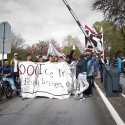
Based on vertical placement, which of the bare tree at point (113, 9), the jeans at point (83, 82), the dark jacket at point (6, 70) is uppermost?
the bare tree at point (113, 9)

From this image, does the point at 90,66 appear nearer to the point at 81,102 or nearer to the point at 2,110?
the point at 81,102

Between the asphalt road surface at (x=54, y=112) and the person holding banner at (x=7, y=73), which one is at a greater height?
the person holding banner at (x=7, y=73)

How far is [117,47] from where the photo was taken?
92.9m

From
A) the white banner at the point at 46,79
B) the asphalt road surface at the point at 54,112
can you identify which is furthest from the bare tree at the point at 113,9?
the asphalt road surface at the point at 54,112

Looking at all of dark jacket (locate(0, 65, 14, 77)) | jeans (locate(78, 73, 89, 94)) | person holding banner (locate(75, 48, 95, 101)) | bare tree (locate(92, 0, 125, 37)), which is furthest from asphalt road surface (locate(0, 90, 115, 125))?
bare tree (locate(92, 0, 125, 37))

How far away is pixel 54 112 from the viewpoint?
391 inches

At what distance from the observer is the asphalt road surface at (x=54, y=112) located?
8.56 metres

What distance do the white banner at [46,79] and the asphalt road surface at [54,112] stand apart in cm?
82

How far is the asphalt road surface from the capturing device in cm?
856

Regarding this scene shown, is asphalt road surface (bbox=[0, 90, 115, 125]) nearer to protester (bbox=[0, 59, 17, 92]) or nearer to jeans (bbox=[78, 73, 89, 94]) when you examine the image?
jeans (bbox=[78, 73, 89, 94])

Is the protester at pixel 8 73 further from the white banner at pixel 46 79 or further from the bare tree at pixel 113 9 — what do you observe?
the bare tree at pixel 113 9

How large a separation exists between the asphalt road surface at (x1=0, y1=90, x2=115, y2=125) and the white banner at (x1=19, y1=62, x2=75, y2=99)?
0.82m

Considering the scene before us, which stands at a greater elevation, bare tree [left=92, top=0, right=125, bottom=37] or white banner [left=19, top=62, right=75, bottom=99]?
bare tree [left=92, top=0, right=125, bottom=37]

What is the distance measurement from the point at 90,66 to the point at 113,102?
2.76m
